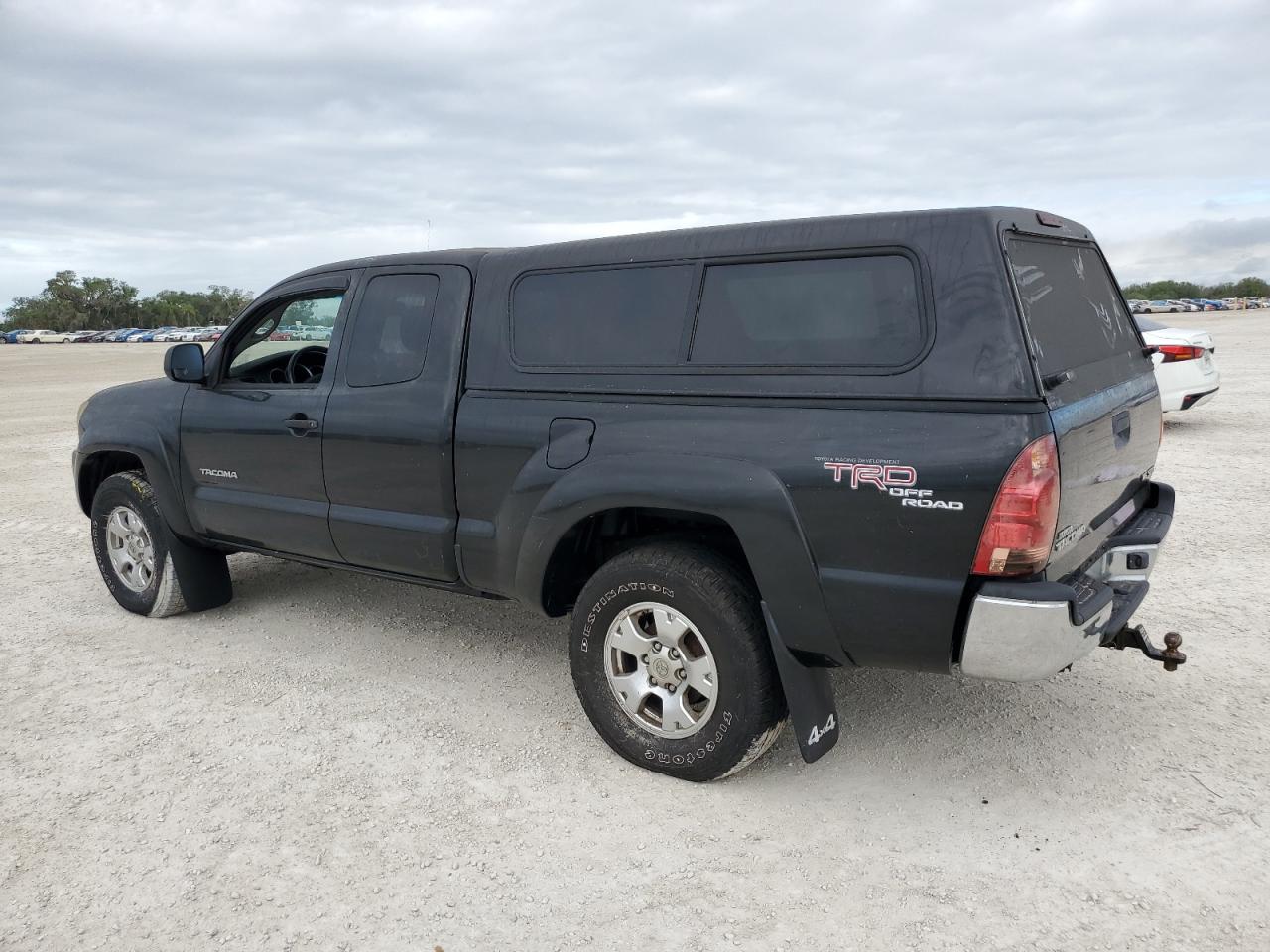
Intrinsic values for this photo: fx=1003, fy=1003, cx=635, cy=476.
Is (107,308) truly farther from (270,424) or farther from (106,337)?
(270,424)

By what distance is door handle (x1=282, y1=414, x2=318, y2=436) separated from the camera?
4.59 m

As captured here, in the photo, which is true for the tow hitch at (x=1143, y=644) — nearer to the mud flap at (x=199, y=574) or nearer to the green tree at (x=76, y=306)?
the mud flap at (x=199, y=574)

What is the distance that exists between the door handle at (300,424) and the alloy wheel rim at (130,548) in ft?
4.57

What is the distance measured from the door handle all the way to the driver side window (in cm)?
20

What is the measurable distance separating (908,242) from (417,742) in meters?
2.61

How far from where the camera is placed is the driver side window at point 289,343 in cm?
483

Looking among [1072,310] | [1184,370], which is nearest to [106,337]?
[1184,370]

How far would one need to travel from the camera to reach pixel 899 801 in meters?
3.47

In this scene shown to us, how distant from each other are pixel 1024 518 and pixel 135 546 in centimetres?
477

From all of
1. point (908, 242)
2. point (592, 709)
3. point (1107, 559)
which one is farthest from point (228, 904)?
point (1107, 559)

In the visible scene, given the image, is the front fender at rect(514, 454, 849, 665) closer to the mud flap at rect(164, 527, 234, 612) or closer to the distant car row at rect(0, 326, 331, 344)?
the mud flap at rect(164, 527, 234, 612)

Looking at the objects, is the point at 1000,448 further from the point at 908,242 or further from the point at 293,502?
the point at 293,502

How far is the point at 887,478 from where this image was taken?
2.99m

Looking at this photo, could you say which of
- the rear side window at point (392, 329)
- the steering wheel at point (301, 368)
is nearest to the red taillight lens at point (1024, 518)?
the rear side window at point (392, 329)
